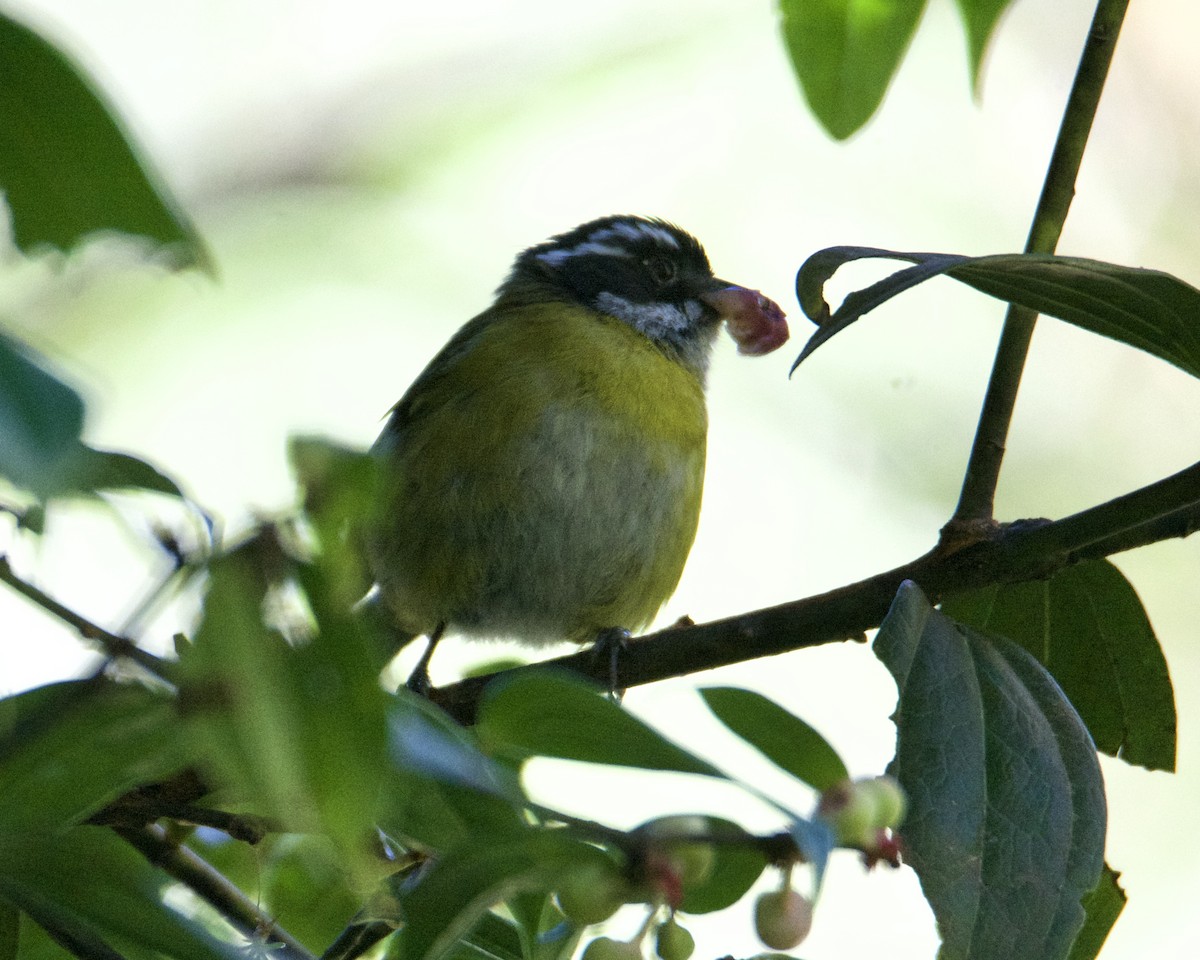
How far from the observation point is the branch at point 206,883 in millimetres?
2205

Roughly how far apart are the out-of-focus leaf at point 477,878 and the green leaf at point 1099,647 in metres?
1.43

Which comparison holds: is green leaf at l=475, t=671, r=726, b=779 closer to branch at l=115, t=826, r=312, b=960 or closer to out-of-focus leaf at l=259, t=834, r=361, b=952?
branch at l=115, t=826, r=312, b=960

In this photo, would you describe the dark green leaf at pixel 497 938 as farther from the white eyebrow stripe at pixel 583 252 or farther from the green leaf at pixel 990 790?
the white eyebrow stripe at pixel 583 252

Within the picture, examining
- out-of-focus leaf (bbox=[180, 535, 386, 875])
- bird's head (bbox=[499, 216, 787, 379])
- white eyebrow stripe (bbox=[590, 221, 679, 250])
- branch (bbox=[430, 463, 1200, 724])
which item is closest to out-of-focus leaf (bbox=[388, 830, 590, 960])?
out-of-focus leaf (bbox=[180, 535, 386, 875])

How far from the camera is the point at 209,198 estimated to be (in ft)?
29.5

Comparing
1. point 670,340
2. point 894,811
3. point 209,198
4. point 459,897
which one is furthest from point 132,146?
point 209,198

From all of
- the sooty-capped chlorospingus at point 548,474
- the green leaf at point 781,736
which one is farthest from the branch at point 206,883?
the sooty-capped chlorospingus at point 548,474

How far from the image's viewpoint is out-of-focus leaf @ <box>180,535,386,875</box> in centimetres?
96

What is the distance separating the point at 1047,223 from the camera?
2377 mm

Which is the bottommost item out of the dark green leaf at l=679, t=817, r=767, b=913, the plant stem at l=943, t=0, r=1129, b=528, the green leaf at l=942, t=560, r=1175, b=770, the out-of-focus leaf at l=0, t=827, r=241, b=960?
the out-of-focus leaf at l=0, t=827, r=241, b=960

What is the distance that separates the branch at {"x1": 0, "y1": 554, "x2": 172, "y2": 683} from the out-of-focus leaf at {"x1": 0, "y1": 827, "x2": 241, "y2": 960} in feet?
0.55

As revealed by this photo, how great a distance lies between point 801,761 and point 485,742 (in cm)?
30

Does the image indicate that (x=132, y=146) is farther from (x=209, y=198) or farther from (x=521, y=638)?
(x=209, y=198)

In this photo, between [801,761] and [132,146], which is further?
[801,761]
